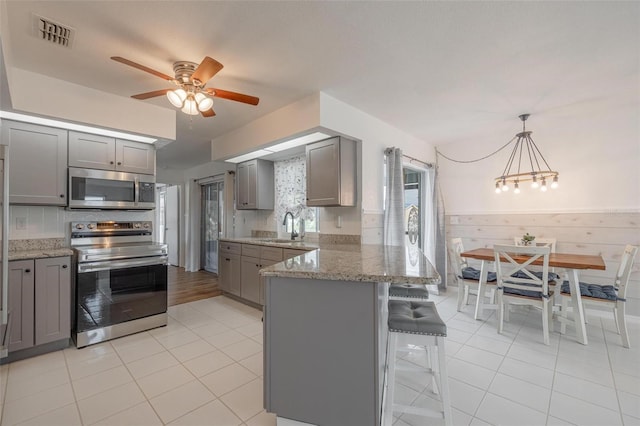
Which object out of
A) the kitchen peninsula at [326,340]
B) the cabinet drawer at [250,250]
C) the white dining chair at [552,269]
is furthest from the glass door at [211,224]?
the white dining chair at [552,269]

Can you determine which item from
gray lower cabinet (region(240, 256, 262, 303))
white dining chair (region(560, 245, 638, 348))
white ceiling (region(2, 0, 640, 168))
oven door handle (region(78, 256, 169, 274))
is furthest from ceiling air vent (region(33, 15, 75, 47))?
white dining chair (region(560, 245, 638, 348))

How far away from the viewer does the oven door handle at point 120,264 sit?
2.61 metres

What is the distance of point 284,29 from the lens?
76.6 inches

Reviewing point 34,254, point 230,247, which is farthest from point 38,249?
point 230,247

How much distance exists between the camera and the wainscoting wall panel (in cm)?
329

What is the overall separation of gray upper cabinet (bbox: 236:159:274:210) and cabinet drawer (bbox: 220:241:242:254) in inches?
26.9

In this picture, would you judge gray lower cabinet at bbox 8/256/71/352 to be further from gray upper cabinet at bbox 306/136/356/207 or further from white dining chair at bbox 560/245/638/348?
white dining chair at bbox 560/245/638/348

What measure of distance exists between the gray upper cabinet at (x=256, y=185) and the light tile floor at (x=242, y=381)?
6.92 ft

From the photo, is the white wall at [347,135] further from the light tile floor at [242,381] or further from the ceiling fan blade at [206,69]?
the light tile floor at [242,381]

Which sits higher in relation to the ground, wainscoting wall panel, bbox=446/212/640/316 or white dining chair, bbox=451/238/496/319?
wainscoting wall panel, bbox=446/212/640/316

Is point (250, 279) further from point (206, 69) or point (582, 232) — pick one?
point (582, 232)

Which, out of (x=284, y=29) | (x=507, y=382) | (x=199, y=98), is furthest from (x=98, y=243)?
(x=507, y=382)

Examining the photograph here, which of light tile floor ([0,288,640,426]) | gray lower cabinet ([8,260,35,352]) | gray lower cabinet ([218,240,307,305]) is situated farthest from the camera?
gray lower cabinet ([218,240,307,305])

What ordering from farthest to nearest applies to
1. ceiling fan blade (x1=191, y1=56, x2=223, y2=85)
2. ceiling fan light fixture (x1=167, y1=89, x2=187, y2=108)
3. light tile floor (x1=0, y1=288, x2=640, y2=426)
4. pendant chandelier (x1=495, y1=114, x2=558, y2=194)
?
Answer: pendant chandelier (x1=495, y1=114, x2=558, y2=194) → ceiling fan light fixture (x1=167, y1=89, x2=187, y2=108) → ceiling fan blade (x1=191, y1=56, x2=223, y2=85) → light tile floor (x1=0, y1=288, x2=640, y2=426)
